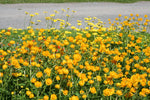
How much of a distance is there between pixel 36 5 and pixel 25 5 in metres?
0.51

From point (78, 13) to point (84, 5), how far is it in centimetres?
174

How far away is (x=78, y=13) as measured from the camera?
27.9 feet

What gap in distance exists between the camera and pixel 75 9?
30.1 feet

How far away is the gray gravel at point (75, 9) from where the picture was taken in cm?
739

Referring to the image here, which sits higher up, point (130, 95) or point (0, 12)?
point (0, 12)

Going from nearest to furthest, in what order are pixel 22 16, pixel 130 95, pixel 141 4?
pixel 130 95, pixel 22 16, pixel 141 4

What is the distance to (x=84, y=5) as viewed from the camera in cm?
1006

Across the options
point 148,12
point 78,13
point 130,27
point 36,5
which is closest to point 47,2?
point 36,5

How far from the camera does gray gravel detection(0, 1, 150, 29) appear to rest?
24.2 ft

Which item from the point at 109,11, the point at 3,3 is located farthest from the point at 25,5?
the point at 109,11

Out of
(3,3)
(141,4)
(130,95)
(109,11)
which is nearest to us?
(130,95)

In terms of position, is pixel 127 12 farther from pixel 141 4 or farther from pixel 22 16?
pixel 22 16

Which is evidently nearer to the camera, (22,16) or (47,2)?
(22,16)

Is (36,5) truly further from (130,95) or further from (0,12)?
(130,95)
